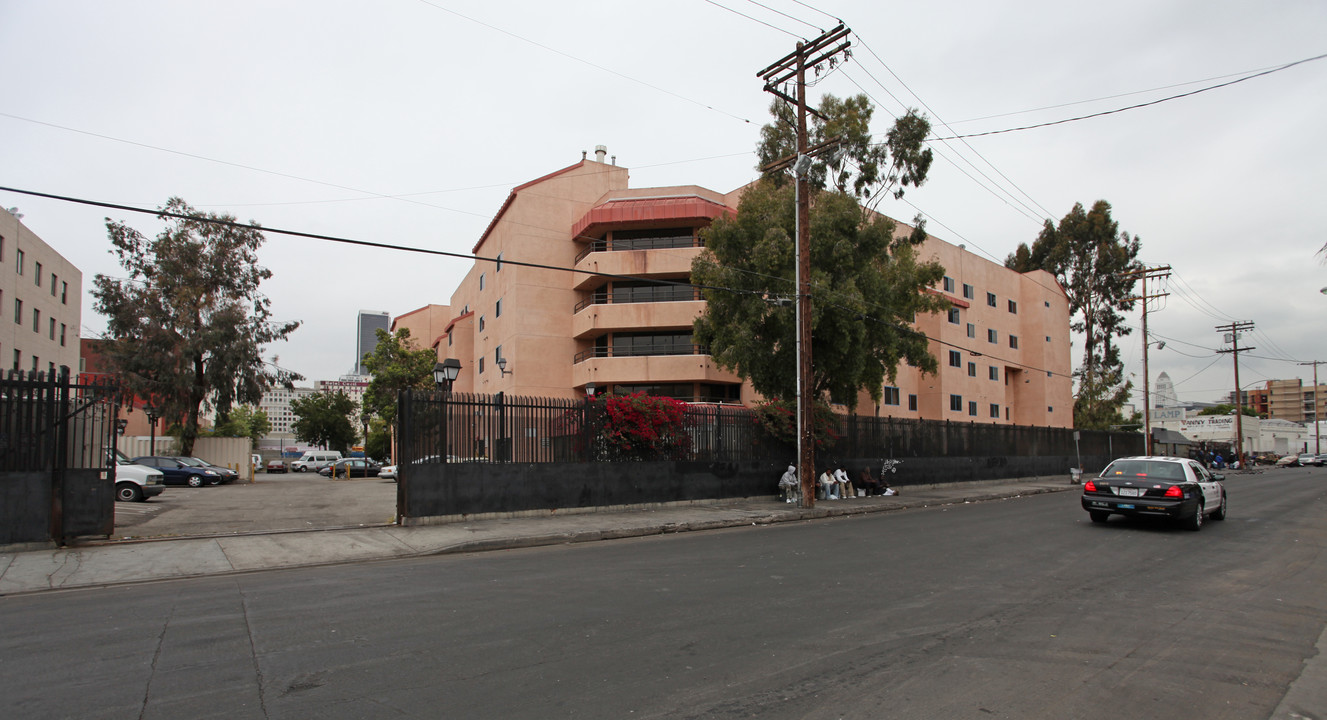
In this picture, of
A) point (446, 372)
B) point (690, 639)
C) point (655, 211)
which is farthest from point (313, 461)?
point (690, 639)

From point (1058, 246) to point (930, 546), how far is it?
180ft

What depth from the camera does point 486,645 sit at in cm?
582

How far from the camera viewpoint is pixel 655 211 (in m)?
37.8

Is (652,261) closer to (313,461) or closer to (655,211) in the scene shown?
(655,211)

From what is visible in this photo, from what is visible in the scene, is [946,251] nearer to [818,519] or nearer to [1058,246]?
[1058,246]

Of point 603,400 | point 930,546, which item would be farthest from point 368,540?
point 930,546

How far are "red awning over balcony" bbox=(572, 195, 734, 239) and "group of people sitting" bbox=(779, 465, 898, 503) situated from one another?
17599 mm

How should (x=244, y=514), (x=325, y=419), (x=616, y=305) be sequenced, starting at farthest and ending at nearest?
(x=325, y=419) < (x=616, y=305) < (x=244, y=514)

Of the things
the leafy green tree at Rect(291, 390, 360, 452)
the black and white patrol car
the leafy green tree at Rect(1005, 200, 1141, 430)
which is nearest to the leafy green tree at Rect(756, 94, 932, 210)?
the black and white patrol car

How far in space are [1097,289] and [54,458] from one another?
63.4 metres

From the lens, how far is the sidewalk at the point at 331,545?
31.4ft

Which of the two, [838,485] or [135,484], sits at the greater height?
[135,484]

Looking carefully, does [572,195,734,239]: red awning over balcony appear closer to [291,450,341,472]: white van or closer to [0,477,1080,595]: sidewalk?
[0,477,1080,595]: sidewalk

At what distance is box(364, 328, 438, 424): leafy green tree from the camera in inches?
1957
